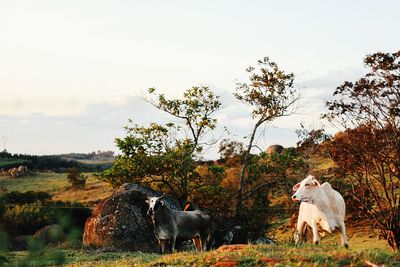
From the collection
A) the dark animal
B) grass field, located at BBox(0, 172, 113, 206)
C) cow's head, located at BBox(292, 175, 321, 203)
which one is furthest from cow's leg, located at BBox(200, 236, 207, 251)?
grass field, located at BBox(0, 172, 113, 206)

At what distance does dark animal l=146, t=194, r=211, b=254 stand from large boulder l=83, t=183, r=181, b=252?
4.30 m

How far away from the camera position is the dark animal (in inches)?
791

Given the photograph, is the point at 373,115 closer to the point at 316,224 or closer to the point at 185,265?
the point at 316,224

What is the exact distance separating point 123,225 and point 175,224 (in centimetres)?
584

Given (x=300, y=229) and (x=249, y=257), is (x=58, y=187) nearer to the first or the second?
(x=300, y=229)

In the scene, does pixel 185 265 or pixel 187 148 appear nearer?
pixel 185 265

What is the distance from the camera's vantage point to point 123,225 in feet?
85.0

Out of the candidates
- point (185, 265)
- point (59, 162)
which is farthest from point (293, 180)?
point (59, 162)

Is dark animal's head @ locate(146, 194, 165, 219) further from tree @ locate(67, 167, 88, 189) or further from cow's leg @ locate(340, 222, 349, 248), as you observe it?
tree @ locate(67, 167, 88, 189)

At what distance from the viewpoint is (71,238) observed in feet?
21.7

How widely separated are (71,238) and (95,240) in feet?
64.7

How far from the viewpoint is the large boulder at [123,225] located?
25.6 metres

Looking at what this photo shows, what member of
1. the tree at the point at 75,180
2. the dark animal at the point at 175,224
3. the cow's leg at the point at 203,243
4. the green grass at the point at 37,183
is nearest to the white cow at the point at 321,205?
the dark animal at the point at 175,224

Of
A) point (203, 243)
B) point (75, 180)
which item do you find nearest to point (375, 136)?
point (203, 243)
